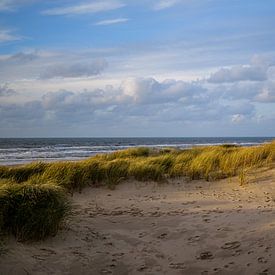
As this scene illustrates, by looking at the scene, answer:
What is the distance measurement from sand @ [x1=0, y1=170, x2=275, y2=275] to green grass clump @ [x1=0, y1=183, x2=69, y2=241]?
0.21m

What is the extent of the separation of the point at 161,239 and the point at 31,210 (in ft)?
8.16

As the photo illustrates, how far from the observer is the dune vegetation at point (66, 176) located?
24.1 ft

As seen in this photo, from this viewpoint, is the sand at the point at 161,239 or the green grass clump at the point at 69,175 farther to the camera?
the green grass clump at the point at 69,175

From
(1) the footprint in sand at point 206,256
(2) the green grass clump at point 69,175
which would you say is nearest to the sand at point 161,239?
(1) the footprint in sand at point 206,256

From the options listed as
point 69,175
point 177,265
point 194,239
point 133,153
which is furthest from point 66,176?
point 133,153

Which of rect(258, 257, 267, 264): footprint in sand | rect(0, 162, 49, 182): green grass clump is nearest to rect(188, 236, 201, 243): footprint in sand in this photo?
rect(258, 257, 267, 264): footprint in sand

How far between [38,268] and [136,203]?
5.12 metres

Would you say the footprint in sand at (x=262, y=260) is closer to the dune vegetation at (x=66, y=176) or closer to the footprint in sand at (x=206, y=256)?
the footprint in sand at (x=206, y=256)

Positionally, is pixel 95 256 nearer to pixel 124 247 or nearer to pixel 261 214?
pixel 124 247

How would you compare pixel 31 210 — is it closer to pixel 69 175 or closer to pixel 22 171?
pixel 69 175

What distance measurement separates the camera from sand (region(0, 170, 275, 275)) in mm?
6598

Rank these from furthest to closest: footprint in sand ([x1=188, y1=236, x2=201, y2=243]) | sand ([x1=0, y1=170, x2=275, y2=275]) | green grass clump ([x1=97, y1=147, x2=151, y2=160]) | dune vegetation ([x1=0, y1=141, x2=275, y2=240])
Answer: green grass clump ([x1=97, y1=147, x2=151, y2=160]) → footprint in sand ([x1=188, y1=236, x2=201, y2=243]) → dune vegetation ([x1=0, y1=141, x2=275, y2=240]) → sand ([x1=0, y1=170, x2=275, y2=275])

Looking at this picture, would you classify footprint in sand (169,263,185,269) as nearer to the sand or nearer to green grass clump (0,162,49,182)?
the sand

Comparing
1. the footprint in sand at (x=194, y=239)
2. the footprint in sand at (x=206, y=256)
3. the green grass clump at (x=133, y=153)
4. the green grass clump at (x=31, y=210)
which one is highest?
the green grass clump at (x=133, y=153)
